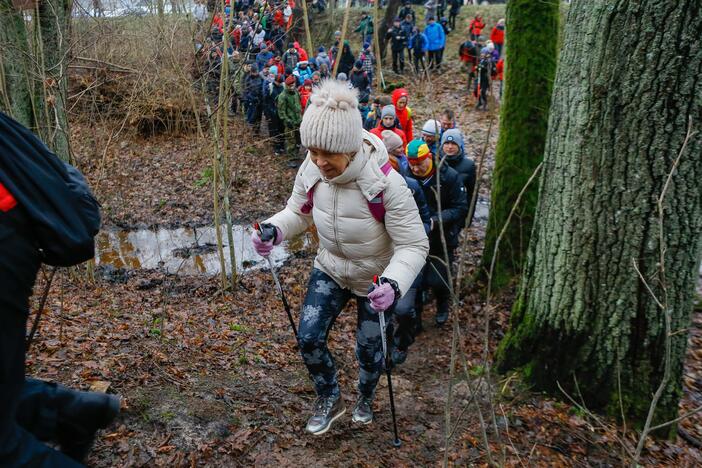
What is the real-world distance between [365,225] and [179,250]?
7.50 metres

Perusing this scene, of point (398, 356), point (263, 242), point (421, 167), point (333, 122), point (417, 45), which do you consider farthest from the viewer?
point (417, 45)

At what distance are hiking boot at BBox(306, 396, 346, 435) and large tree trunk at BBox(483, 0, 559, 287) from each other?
3.37 m

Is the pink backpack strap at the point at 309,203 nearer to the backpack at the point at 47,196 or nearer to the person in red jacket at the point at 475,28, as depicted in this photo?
the backpack at the point at 47,196

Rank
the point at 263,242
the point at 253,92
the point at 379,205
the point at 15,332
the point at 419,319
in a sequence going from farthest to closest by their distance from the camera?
the point at 253,92 → the point at 419,319 → the point at 263,242 → the point at 379,205 → the point at 15,332

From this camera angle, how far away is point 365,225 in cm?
355

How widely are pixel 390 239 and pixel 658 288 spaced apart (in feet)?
5.96

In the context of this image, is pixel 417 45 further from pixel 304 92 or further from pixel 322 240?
pixel 322 240

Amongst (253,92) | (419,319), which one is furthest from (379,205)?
(253,92)

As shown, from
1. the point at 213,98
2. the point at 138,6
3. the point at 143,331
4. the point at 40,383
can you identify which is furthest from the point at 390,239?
the point at 213,98

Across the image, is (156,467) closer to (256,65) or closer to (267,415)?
(267,415)

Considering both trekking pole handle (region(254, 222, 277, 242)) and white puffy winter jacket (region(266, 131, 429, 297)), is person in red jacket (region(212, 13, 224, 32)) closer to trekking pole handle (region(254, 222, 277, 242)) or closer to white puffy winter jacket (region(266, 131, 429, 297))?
trekking pole handle (region(254, 222, 277, 242))

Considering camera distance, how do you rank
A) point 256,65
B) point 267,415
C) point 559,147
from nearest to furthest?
point 559,147 → point 267,415 → point 256,65

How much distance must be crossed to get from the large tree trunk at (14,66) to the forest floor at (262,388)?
2.40 m

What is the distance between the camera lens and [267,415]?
4148 mm
